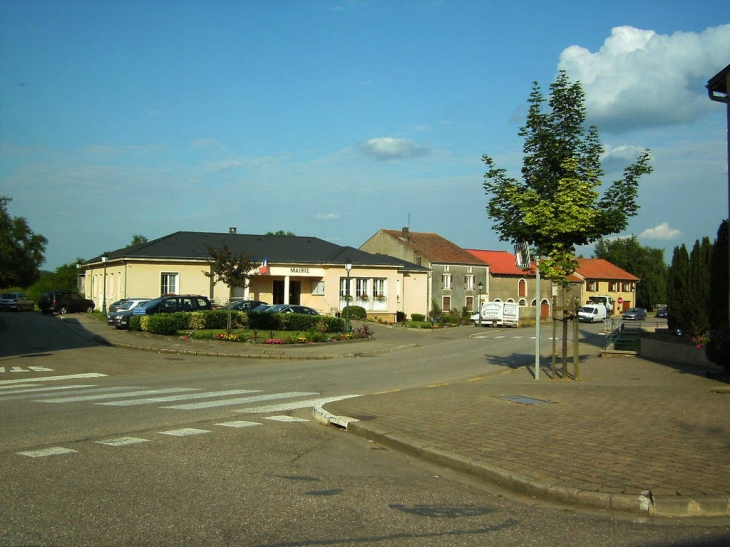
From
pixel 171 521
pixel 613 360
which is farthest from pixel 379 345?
pixel 171 521

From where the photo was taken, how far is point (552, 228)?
48.0 ft

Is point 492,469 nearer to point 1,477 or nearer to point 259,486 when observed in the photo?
point 259,486

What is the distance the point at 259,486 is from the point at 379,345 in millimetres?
22948

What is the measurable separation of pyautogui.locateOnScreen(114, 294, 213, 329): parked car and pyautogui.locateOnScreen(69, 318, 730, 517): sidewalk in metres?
21.4

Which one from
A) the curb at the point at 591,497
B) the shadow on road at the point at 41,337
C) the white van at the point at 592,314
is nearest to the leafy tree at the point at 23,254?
the shadow on road at the point at 41,337

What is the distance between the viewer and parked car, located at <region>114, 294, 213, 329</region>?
32.2 meters

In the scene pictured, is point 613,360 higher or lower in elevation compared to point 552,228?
lower

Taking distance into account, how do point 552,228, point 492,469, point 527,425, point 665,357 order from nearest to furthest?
1. point 492,469
2. point 527,425
3. point 552,228
4. point 665,357

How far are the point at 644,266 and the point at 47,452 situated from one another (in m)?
111

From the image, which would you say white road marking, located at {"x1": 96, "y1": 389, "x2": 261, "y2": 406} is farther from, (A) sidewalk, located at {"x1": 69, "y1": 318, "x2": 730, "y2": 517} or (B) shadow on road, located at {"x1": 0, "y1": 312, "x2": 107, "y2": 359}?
(B) shadow on road, located at {"x1": 0, "y1": 312, "x2": 107, "y2": 359}

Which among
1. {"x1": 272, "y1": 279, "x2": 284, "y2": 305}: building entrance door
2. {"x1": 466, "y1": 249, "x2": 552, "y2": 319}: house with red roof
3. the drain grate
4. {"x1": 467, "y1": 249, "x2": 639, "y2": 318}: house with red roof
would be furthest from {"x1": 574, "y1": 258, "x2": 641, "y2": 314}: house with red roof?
the drain grate

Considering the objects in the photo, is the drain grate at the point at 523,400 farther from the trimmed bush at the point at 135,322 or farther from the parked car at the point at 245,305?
the parked car at the point at 245,305

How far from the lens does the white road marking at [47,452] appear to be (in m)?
7.73

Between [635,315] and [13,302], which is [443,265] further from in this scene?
[13,302]
